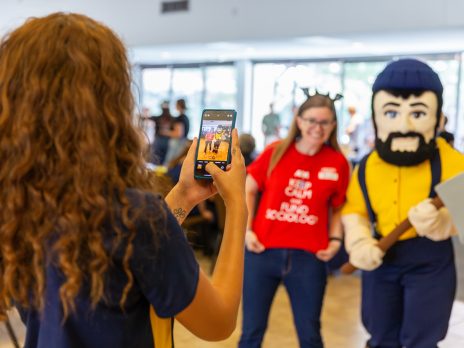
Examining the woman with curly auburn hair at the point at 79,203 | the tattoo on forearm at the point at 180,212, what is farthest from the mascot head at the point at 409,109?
the woman with curly auburn hair at the point at 79,203

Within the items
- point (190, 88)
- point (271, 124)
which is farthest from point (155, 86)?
point (271, 124)

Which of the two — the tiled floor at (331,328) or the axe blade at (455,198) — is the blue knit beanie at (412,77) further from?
the tiled floor at (331,328)

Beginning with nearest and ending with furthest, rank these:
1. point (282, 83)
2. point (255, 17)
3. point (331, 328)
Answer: point (331, 328), point (255, 17), point (282, 83)

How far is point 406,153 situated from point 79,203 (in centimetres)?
190

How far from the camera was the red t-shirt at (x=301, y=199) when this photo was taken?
9.03 ft

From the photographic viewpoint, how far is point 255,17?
992 centimetres

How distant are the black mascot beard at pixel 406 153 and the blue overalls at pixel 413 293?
2.1 inches

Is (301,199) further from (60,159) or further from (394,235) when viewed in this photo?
(60,159)

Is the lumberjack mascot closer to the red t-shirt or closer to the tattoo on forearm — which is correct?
the red t-shirt

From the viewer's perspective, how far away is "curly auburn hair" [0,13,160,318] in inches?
38.9

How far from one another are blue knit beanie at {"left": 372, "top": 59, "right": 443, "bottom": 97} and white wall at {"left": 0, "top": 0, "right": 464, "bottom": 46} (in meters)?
5.07

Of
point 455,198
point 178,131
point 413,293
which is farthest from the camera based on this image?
point 178,131

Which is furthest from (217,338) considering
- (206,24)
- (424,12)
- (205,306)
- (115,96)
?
(206,24)

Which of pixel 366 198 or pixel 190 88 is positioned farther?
pixel 190 88
